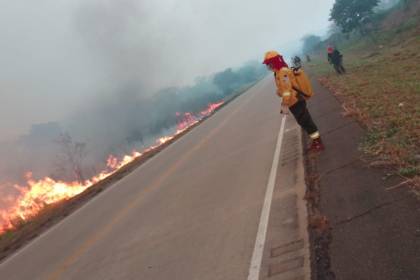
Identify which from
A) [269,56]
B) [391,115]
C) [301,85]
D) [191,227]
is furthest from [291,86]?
[191,227]

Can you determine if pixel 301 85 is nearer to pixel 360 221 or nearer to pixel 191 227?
pixel 191 227

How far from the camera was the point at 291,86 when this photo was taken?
31.3 feet

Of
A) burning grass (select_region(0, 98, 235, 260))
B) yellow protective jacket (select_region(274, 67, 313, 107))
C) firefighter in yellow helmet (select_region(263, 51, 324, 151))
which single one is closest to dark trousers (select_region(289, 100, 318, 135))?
firefighter in yellow helmet (select_region(263, 51, 324, 151))

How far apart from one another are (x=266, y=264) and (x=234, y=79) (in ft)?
517

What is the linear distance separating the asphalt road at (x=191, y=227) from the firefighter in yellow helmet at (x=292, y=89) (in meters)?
0.76

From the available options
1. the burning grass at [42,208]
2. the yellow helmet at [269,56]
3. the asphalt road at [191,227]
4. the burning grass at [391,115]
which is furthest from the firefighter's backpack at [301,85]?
the burning grass at [42,208]

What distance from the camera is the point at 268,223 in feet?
22.1

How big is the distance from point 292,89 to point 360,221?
173 inches

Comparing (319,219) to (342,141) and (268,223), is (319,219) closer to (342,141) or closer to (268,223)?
(268,223)

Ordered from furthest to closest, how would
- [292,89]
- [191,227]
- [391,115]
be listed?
[391,115] → [292,89] → [191,227]

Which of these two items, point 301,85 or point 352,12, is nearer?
point 301,85

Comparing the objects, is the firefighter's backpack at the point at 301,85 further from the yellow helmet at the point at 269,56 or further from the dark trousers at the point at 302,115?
the yellow helmet at the point at 269,56

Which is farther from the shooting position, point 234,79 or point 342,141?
point 234,79

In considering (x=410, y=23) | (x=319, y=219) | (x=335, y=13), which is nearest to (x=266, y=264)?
(x=319, y=219)
